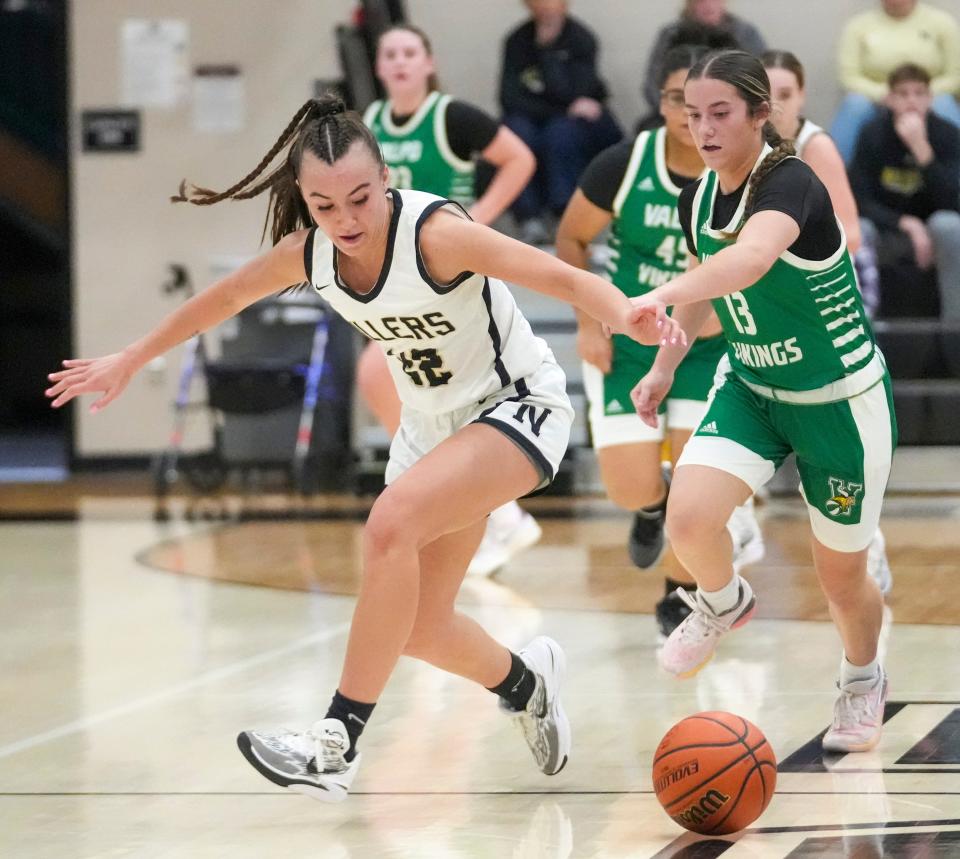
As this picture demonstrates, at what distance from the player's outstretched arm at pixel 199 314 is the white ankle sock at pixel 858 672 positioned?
1.58 m

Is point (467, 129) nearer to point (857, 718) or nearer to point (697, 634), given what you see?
point (697, 634)

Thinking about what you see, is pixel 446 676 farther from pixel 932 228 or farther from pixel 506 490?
pixel 932 228

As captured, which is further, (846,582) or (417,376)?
(846,582)

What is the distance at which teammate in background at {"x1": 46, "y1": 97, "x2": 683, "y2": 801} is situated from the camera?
3.40 meters

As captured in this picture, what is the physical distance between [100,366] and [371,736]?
48.7 inches

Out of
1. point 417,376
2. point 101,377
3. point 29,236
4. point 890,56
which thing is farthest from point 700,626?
point 29,236

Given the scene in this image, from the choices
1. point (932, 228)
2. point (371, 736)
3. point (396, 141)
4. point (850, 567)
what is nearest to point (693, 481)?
point (850, 567)

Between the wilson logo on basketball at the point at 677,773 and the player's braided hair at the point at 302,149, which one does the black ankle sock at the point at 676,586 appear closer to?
the wilson logo on basketball at the point at 677,773

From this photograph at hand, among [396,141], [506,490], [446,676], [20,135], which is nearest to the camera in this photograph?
[506,490]

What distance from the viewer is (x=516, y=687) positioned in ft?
12.5

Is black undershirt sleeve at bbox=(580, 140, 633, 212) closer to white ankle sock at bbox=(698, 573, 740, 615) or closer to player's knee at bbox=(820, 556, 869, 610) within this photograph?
white ankle sock at bbox=(698, 573, 740, 615)

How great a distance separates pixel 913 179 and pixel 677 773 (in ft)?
20.9

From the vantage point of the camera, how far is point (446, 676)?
4.95 metres

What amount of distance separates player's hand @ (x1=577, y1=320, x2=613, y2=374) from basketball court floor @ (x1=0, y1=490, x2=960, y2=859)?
91 cm
